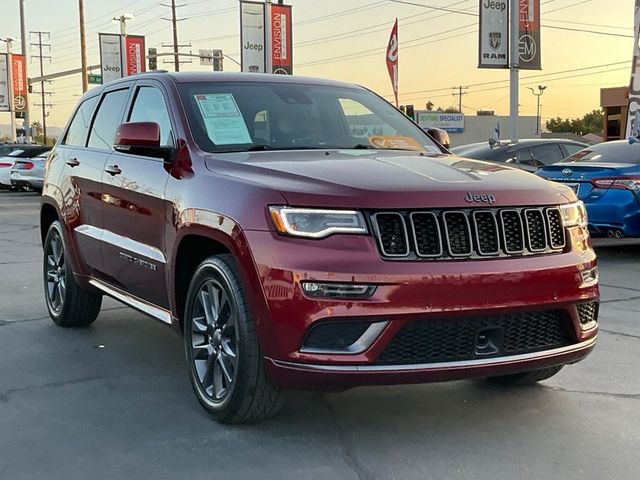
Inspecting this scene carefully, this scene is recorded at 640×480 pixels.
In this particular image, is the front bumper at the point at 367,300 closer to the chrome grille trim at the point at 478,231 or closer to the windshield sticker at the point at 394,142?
the chrome grille trim at the point at 478,231

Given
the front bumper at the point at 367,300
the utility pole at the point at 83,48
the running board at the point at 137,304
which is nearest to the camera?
the front bumper at the point at 367,300

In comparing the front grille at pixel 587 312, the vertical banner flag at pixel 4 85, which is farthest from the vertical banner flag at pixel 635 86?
the vertical banner flag at pixel 4 85

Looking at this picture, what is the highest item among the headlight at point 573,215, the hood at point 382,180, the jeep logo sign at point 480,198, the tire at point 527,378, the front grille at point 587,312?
the hood at point 382,180

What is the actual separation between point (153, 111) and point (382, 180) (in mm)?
1974

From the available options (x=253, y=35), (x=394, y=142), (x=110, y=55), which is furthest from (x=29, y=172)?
(x=394, y=142)

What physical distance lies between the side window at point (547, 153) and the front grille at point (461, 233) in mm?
9174

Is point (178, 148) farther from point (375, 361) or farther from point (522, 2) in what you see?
point (522, 2)

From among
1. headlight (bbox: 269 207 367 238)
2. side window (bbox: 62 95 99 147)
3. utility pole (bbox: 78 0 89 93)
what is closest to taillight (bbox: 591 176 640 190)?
side window (bbox: 62 95 99 147)

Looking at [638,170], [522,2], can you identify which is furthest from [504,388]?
[522,2]

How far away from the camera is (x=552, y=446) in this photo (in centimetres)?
372

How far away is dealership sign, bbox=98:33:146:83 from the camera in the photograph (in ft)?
116

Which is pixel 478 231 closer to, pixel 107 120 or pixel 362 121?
pixel 362 121

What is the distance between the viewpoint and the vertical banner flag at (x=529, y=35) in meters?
19.6

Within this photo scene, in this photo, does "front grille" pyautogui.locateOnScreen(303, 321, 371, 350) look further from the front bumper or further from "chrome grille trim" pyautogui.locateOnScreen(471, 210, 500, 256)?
"chrome grille trim" pyautogui.locateOnScreen(471, 210, 500, 256)
